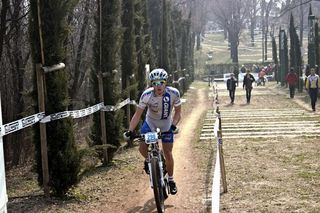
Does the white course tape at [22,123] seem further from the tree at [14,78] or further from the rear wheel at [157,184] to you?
the tree at [14,78]

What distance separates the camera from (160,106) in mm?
7758

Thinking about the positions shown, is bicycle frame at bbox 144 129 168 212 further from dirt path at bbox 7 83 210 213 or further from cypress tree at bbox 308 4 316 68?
cypress tree at bbox 308 4 316 68

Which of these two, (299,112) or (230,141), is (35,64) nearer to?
(230,141)

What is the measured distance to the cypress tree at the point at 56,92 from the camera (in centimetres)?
793

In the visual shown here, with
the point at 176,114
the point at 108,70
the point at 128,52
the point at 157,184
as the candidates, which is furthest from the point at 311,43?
the point at 157,184

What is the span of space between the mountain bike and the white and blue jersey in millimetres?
597

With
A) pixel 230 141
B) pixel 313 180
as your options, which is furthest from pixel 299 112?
pixel 313 180

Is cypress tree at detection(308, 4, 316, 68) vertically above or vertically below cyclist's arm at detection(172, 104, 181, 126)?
above

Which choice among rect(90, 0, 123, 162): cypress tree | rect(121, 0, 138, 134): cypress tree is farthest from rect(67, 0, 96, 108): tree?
rect(90, 0, 123, 162): cypress tree

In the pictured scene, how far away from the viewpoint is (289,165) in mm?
10406

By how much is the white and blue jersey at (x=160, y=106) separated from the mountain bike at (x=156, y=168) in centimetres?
60

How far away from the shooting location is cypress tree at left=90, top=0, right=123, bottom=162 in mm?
11680

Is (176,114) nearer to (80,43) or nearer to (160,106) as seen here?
(160,106)

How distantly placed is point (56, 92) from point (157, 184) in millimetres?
2354
